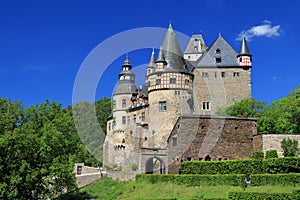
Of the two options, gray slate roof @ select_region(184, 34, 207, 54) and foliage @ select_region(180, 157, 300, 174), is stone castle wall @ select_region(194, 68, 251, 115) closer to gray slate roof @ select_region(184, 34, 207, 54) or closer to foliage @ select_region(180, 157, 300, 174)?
gray slate roof @ select_region(184, 34, 207, 54)

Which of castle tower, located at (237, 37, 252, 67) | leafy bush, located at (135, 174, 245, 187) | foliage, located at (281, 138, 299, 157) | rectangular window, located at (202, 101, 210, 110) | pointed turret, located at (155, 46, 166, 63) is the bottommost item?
leafy bush, located at (135, 174, 245, 187)

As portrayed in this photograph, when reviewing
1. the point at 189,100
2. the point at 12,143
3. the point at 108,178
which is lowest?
the point at 108,178

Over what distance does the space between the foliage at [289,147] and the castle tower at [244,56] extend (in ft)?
71.5

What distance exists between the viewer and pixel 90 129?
213 feet

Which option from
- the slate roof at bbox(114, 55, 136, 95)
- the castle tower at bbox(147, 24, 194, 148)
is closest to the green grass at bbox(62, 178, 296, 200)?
the castle tower at bbox(147, 24, 194, 148)

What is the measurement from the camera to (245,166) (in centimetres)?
3042

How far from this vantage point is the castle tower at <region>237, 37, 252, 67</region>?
5375cm

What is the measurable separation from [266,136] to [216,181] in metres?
8.19

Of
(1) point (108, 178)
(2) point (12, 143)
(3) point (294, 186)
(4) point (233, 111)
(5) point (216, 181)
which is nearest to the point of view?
(3) point (294, 186)

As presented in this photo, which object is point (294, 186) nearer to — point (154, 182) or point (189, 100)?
point (154, 182)

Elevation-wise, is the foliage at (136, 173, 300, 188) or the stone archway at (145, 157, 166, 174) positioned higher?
the stone archway at (145, 157, 166, 174)

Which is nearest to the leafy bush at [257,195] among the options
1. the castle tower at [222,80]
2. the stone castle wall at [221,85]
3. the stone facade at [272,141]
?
the stone facade at [272,141]

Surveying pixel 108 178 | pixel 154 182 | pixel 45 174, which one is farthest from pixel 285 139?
pixel 45 174

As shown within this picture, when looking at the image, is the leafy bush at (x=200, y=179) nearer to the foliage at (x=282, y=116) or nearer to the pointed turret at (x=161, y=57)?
the foliage at (x=282, y=116)
